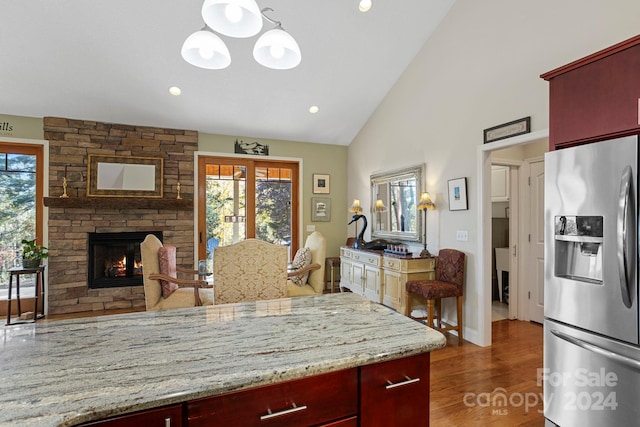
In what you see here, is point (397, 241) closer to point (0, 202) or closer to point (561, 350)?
point (561, 350)

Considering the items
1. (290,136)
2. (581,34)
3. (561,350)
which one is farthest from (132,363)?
(290,136)

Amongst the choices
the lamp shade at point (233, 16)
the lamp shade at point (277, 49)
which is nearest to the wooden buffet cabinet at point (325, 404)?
the lamp shade at point (233, 16)

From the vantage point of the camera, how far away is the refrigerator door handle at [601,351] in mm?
1552

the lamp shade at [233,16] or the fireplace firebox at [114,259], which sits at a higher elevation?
the lamp shade at [233,16]

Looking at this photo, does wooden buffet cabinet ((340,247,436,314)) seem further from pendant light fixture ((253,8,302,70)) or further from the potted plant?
the potted plant

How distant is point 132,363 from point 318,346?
1.85ft

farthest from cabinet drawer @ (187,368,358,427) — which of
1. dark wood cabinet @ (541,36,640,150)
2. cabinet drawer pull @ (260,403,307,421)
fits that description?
dark wood cabinet @ (541,36,640,150)

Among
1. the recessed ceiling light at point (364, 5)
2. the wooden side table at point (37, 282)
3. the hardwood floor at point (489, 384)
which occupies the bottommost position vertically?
Answer: the hardwood floor at point (489, 384)

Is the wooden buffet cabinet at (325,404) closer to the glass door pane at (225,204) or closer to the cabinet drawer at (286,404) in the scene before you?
the cabinet drawer at (286,404)

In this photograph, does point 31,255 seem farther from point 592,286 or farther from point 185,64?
point 592,286

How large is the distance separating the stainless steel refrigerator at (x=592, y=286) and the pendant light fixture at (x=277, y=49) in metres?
1.66

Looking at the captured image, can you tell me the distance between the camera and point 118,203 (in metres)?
4.59

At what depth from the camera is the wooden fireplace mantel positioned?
14.3 ft

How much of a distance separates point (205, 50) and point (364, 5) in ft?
7.48
